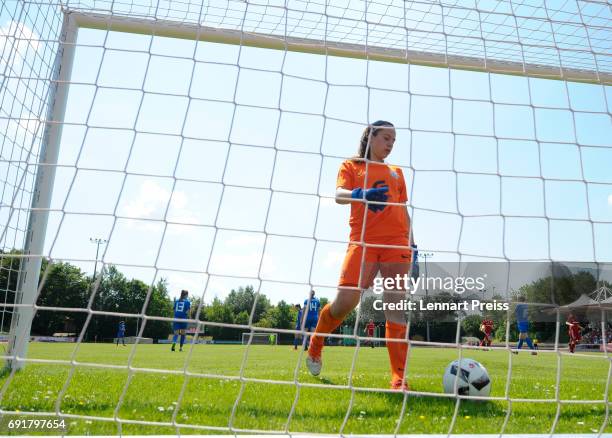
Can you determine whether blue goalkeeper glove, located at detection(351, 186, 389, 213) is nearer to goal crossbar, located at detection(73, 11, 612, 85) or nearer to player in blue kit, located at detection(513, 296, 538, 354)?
goal crossbar, located at detection(73, 11, 612, 85)

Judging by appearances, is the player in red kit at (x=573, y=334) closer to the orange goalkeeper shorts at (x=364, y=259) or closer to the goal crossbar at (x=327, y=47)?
the goal crossbar at (x=327, y=47)

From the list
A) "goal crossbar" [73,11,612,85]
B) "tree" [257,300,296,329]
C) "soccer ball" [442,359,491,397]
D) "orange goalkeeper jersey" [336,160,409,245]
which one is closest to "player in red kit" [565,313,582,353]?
"goal crossbar" [73,11,612,85]

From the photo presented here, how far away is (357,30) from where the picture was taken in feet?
12.0

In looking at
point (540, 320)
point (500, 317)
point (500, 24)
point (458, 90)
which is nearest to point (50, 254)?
point (458, 90)

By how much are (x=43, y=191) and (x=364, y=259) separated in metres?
2.41

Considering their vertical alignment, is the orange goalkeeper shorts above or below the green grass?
above

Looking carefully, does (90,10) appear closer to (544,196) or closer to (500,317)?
(544,196)

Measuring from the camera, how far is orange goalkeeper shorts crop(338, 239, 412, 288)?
9.63 ft

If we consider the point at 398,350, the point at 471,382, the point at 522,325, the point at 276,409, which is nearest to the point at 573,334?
the point at 522,325

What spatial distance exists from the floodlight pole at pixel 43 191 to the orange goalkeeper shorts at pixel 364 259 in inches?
88.6

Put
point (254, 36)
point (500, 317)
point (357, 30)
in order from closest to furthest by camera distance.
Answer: point (254, 36)
point (357, 30)
point (500, 317)

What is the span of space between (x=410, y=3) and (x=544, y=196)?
171 centimetres

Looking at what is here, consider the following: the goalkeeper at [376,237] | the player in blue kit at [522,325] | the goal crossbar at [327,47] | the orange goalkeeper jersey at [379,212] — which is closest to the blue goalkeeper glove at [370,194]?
the goalkeeper at [376,237]

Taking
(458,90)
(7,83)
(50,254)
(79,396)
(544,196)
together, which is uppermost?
(458,90)
